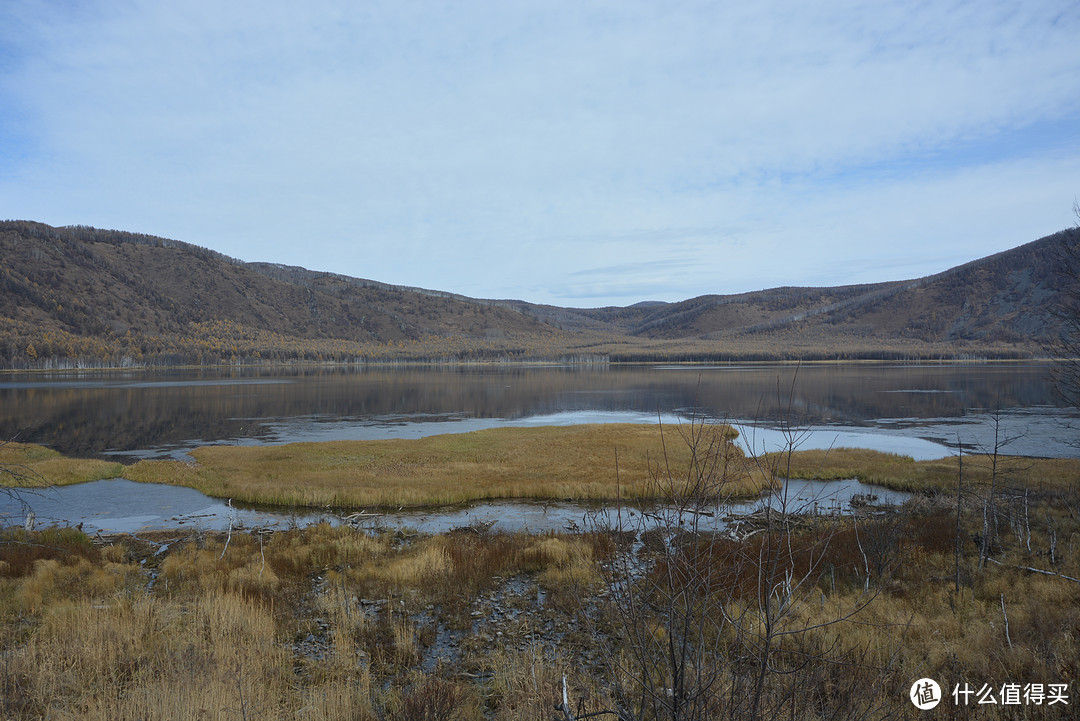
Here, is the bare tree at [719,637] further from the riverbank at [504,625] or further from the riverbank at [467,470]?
the riverbank at [467,470]

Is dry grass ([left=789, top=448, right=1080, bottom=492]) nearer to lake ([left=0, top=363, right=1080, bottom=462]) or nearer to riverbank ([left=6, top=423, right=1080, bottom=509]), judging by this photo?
riverbank ([left=6, top=423, right=1080, bottom=509])

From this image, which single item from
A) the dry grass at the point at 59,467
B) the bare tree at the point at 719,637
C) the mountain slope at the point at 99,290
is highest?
the mountain slope at the point at 99,290

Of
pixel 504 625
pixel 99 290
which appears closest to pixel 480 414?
pixel 504 625

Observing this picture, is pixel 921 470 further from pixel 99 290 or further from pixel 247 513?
pixel 99 290

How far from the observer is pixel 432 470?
24406 mm

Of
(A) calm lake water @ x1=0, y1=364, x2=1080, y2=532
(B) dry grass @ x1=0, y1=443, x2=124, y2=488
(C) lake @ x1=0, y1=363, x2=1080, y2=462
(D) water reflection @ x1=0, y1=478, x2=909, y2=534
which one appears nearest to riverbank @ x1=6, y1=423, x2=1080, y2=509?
(B) dry grass @ x1=0, y1=443, x2=124, y2=488

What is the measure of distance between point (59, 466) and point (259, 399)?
37693 mm

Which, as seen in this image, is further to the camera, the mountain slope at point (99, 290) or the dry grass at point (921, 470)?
the mountain slope at point (99, 290)

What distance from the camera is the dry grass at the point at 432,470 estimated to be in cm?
2019

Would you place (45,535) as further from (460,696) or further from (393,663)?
(460,696)

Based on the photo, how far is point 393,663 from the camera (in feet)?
24.8

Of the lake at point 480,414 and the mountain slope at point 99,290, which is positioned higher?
the mountain slope at point 99,290

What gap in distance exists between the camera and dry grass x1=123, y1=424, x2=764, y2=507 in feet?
66.2

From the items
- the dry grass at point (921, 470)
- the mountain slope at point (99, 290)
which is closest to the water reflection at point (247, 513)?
the dry grass at point (921, 470)
